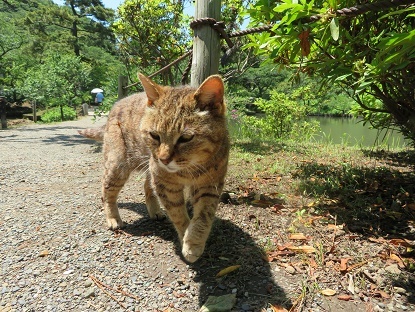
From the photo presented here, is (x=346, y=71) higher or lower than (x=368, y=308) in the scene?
higher

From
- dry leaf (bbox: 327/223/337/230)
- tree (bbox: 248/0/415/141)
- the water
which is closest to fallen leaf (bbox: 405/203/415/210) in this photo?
tree (bbox: 248/0/415/141)

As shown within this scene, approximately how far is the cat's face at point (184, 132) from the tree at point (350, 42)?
83cm

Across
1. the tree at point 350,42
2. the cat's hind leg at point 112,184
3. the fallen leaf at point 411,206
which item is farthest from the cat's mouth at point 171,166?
the fallen leaf at point 411,206

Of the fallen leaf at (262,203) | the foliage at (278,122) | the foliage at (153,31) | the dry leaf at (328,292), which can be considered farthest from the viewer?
the foliage at (278,122)

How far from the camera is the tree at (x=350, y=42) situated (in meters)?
1.98

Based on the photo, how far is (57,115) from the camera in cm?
1962

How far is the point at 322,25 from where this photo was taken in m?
2.21

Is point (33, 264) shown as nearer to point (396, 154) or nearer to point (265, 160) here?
point (265, 160)

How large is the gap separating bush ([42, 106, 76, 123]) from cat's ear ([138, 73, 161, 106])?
18.7m

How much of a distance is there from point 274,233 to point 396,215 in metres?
1.33

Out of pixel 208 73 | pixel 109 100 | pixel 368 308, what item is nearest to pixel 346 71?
pixel 208 73

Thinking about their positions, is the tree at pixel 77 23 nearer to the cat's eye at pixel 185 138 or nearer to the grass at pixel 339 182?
the grass at pixel 339 182

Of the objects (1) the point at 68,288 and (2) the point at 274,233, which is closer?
(1) the point at 68,288

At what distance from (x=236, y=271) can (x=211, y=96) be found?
A: 4.50ft
